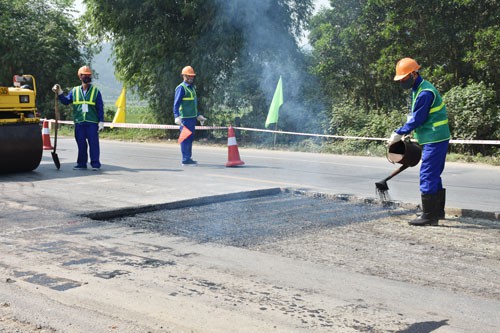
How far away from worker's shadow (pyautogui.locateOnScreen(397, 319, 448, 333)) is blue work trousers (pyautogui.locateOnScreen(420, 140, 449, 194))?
3217mm

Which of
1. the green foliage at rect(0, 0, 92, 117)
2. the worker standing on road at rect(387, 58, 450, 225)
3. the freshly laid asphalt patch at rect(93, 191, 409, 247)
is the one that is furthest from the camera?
the green foliage at rect(0, 0, 92, 117)

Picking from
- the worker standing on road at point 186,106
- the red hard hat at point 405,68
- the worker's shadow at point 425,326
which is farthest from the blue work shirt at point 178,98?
the worker's shadow at point 425,326

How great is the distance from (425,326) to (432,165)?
3401 mm

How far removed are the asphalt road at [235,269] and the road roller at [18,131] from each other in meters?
1.57

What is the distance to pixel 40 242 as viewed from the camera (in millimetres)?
6043

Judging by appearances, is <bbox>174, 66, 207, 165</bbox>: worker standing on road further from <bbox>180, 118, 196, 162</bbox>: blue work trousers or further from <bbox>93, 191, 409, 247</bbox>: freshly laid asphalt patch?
<bbox>93, 191, 409, 247</bbox>: freshly laid asphalt patch

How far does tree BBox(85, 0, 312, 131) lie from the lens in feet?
64.7

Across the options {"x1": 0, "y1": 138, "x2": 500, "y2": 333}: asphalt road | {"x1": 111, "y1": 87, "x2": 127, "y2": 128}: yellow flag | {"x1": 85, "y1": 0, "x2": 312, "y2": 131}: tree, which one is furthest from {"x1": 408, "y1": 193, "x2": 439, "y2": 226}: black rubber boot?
{"x1": 111, "y1": 87, "x2": 127, "y2": 128}: yellow flag

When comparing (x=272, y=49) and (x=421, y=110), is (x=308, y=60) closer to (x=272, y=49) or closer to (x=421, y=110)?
(x=272, y=49)

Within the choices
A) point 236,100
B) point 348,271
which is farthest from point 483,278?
point 236,100

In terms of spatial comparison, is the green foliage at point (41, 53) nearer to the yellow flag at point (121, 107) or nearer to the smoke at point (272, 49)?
the yellow flag at point (121, 107)

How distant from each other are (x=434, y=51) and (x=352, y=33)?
255 centimetres

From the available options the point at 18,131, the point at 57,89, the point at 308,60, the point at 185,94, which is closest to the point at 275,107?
the point at 308,60

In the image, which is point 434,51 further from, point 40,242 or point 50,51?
point 50,51
